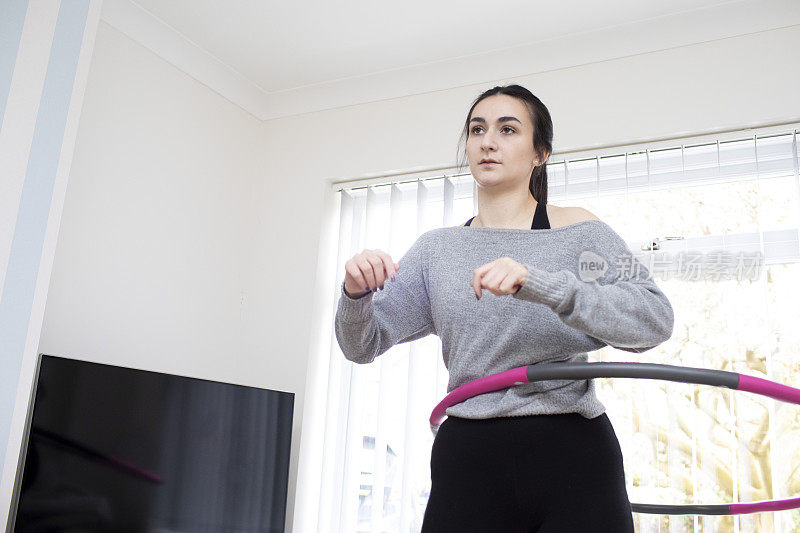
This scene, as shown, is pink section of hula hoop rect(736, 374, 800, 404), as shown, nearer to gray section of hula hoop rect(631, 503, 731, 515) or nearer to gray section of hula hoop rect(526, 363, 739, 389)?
gray section of hula hoop rect(526, 363, 739, 389)

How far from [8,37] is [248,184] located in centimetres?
202

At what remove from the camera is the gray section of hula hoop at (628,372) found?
1.07 metres

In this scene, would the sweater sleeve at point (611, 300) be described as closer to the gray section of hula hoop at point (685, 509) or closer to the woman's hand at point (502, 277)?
the woman's hand at point (502, 277)

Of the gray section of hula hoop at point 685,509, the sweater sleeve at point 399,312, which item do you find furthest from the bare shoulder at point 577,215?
the gray section of hula hoop at point 685,509

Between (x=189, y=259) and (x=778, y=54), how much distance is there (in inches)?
102

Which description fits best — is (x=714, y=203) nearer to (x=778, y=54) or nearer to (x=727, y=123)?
(x=727, y=123)

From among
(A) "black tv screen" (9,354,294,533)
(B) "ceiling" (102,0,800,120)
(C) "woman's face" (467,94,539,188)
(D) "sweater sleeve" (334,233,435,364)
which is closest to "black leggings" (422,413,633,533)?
(D) "sweater sleeve" (334,233,435,364)

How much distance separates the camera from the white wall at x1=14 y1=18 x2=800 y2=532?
2752 millimetres

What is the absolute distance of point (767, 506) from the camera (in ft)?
5.56

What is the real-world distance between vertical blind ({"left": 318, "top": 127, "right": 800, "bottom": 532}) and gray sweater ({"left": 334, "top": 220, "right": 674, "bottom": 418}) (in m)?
1.65

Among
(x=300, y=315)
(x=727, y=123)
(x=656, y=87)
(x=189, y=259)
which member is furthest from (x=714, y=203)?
(x=189, y=259)

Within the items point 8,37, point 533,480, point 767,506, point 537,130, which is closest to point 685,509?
point 767,506

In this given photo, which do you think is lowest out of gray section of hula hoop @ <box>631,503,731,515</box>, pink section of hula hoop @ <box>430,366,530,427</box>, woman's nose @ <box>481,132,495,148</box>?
gray section of hula hoop @ <box>631,503,731,515</box>

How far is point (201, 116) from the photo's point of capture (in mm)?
3412
